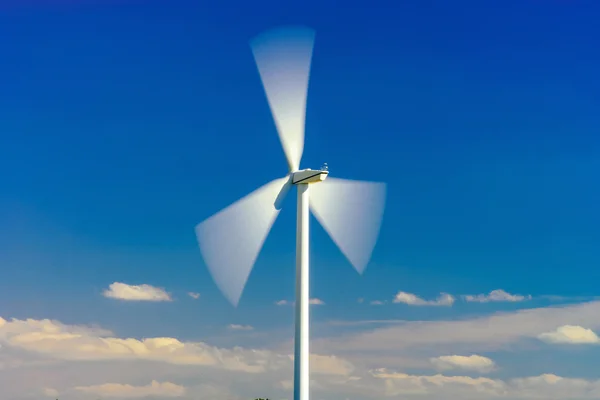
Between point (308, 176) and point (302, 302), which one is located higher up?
point (308, 176)

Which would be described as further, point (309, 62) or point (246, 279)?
point (309, 62)

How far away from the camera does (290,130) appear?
51.1 metres

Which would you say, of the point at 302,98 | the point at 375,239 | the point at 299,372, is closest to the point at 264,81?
the point at 302,98

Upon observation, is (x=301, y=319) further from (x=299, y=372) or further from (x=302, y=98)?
(x=302, y=98)

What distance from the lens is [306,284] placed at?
50656 mm

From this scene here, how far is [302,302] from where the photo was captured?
5041 cm

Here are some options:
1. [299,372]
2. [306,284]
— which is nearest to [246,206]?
[306,284]

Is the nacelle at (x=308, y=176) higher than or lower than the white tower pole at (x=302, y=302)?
higher

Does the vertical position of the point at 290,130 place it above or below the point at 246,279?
above

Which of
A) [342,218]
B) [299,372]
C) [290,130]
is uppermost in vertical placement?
[290,130]

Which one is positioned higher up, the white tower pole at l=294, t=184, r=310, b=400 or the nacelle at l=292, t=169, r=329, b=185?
the nacelle at l=292, t=169, r=329, b=185

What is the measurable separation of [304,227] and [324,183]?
9.32ft

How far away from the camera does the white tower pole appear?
163ft

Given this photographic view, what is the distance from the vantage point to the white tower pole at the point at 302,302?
4962 cm
